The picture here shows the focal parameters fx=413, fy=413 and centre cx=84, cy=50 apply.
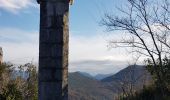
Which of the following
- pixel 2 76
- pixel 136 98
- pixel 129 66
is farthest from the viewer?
pixel 129 66

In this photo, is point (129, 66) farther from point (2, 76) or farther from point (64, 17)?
point (64, 17)

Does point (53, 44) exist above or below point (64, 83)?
above

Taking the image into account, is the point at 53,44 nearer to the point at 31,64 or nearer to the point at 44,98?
the point at 44,98

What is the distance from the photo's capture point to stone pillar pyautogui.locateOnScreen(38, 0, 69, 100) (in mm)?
9008

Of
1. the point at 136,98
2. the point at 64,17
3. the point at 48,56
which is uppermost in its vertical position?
the point at 64,17

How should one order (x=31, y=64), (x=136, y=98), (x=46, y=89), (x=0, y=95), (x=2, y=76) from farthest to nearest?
(x=31, y=64) → (x=2, y=76) → (x=0, y=95) → (x=136, y=98) → (x=46, y=89)

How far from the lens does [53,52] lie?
9.08 metres

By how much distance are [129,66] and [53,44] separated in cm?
2914

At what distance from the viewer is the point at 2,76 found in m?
31.9

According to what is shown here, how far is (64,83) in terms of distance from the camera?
9.06 m

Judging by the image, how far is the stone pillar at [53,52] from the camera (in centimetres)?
901

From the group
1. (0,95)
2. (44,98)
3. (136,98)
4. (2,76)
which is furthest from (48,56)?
(2,76)

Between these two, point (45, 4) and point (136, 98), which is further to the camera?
point (136, 98)

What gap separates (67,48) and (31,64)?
3251 cm
